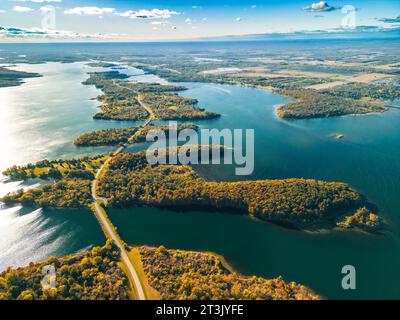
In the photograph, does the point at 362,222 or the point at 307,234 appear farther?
the point at 362,222

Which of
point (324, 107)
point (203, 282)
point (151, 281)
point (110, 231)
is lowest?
point (151, 281)

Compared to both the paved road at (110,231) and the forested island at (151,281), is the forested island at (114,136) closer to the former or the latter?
the paved road at (110,231)

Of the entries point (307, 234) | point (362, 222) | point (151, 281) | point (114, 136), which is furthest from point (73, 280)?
point (114, 136)

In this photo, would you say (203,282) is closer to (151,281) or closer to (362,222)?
(151,281)

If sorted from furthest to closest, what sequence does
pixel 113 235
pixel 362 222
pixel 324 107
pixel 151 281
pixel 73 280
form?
1. pixel 324 107
2. pixel 362 222
3. pixel 113 235
4. pixel 151 281
5. pixel 73 280

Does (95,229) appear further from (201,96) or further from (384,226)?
A: (201,96)

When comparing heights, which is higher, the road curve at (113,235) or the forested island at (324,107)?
the forested island at (324,107)

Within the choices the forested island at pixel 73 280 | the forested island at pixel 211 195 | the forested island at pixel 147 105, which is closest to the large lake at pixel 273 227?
the forested island at pixel 211 195

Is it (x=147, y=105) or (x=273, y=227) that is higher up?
(x=147, y=105)

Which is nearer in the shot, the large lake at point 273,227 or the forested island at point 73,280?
the forested island at point 73,280
